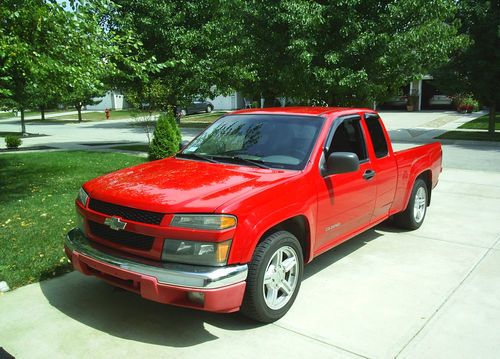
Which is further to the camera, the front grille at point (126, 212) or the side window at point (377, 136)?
the side window at point (377, 136)

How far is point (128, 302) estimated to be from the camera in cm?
405

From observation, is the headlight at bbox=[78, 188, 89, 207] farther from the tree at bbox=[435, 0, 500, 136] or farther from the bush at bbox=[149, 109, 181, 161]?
the tree at bbox=[435, 0, 500, 136]

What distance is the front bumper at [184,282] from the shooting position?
121 inches

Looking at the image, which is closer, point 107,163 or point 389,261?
point 389,261

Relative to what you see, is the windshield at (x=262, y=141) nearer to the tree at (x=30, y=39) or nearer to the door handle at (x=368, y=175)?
the door handle at (x=368, y=175)

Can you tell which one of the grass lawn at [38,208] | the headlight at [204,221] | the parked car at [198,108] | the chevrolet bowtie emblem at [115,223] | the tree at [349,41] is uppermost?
the tree at [349,41]

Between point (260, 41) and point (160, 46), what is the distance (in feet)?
10.6

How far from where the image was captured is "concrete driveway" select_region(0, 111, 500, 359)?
3.30 m

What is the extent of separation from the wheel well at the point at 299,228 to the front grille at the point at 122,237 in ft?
3.36

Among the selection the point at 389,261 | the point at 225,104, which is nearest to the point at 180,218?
the point at 389,261

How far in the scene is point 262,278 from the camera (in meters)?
3.41

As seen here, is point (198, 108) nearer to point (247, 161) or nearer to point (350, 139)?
point (350, 139)

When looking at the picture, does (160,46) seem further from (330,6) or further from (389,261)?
(389,261)

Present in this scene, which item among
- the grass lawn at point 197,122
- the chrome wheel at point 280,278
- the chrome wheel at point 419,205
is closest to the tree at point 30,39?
the chrome wheel at point 280,278
